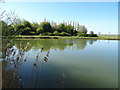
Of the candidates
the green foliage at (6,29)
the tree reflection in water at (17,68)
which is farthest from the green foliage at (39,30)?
the green foliage at (6,29)

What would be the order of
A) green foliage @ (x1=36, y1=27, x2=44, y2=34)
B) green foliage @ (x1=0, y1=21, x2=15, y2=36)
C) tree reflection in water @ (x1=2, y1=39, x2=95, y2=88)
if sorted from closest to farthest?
tree reflection in water @ (x1=2, y1=39, x2=95, y2=88)
green foliage @ (x1=0, y1=21, x2=15, y2=36)
green foliage @ (x1=36, y1=27, x2=44, y2=34)

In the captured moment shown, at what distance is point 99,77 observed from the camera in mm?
3830

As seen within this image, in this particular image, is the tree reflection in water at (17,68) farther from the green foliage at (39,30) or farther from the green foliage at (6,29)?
the green foliage at (39,30)

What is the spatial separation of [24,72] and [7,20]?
65.8 inches

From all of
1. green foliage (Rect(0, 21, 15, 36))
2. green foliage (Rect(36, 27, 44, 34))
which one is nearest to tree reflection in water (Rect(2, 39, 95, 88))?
green foliage (Rect(0, 21, 15, 36))

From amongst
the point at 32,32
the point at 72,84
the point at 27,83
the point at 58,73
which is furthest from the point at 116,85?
the point at 32,32

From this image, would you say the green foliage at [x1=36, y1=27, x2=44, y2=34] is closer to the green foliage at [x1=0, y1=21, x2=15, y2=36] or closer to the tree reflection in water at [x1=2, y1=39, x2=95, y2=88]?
the tree reflection in water at [x1=2, y1=39, x2=95, y2=88]

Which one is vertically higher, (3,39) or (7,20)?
(7,20)

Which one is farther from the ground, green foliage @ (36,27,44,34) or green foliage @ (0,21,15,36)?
green foliage @ (36,27,44,34)

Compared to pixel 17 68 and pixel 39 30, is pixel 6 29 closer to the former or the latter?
pixel 17 68

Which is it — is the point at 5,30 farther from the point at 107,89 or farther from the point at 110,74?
the point at 110,74

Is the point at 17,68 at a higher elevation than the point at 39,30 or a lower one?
lower

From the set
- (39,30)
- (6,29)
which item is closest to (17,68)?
(6,29)

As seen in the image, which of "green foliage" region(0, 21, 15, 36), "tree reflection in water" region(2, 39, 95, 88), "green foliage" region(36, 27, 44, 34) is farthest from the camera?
"green foliage" region(36, 27, 44, 34)
